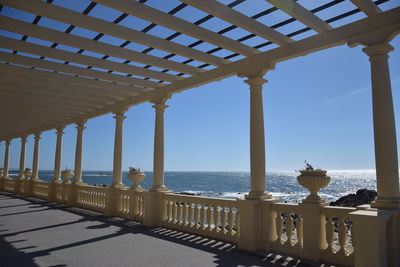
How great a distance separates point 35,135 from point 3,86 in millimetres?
13907

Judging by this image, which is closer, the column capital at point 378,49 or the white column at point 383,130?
the white column at point 383,130

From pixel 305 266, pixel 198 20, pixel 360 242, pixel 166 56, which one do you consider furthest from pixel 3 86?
pixel 360 242

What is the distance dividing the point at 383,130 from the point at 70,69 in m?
→ 9.28

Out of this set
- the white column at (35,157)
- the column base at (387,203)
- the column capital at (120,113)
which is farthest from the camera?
the white column at (35,157)

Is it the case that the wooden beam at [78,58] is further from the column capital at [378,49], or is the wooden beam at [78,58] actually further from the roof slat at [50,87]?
the column capital at [378,49]

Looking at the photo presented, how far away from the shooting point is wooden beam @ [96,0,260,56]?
651 centimetres

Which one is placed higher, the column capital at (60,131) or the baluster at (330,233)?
the column capital at (60,131)

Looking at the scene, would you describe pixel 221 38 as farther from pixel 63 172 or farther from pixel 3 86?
pixel 63 172

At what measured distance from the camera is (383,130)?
668 cm

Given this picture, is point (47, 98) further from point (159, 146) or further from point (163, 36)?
point (163, 36)

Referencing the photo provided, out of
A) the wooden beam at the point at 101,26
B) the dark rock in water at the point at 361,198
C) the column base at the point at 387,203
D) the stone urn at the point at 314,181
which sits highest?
the wooden beam at the point at 101,26

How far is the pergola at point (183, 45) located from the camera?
6656mm

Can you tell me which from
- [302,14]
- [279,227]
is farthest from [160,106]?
[302,14]

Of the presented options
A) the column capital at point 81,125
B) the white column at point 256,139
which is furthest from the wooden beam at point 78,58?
the column capital at point 81,125
